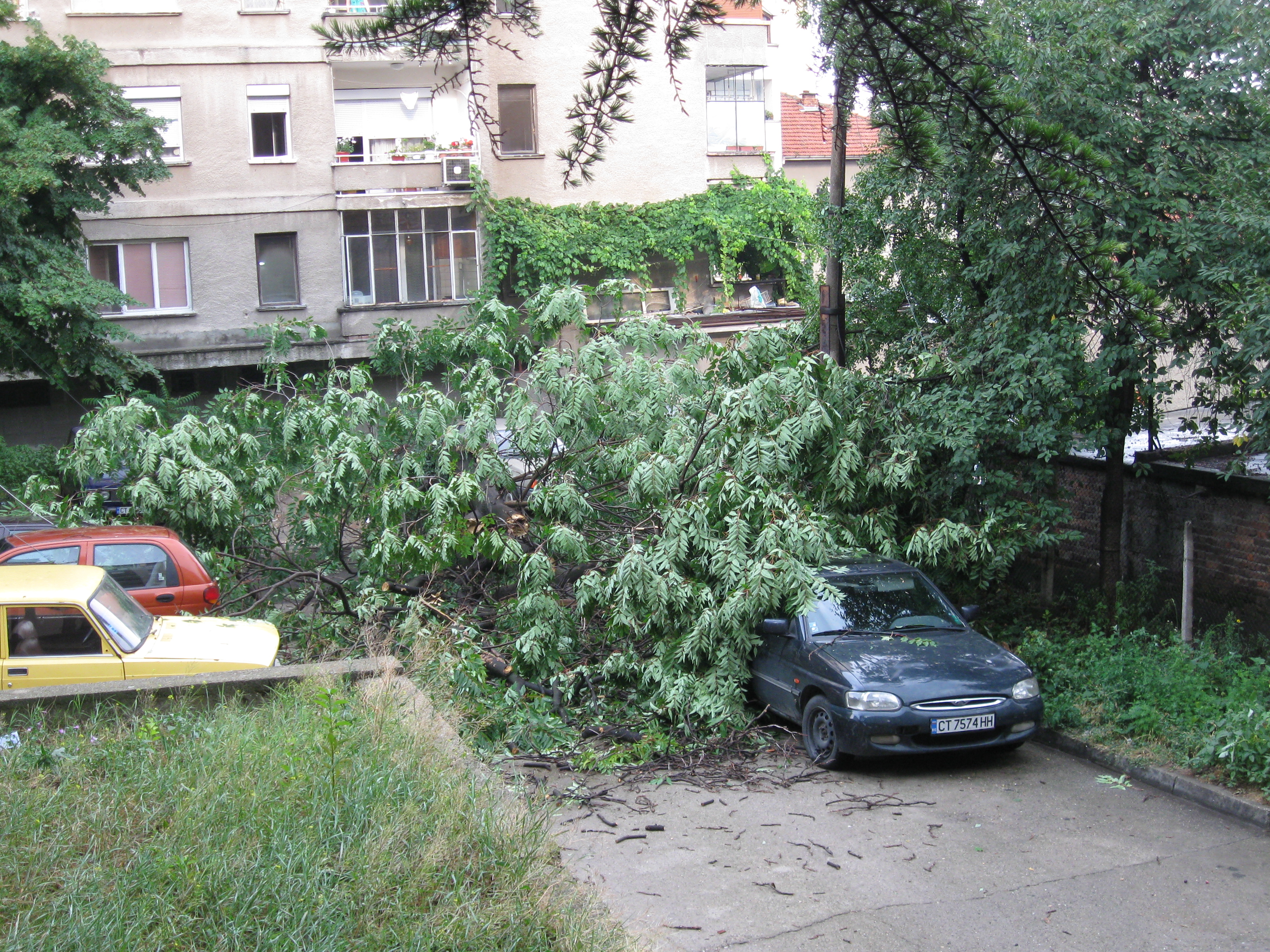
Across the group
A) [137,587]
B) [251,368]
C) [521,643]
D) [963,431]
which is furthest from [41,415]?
[963,431]

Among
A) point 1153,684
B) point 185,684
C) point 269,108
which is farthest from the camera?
point 269,108

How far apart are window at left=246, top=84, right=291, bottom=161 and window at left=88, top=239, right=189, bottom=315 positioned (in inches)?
102

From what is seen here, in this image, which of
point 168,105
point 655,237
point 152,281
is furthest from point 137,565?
point 655,237

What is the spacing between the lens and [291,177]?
22.5 meters

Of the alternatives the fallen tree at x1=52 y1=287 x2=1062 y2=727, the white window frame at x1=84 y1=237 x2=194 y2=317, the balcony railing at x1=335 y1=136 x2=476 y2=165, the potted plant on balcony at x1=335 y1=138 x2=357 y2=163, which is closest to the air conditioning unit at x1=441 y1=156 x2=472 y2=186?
the balcony railing at x1=335 y1=136 x2=476 y2=165

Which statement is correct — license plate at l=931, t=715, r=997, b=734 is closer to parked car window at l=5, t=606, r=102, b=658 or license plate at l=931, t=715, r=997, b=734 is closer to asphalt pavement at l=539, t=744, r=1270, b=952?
asphalt pavement at l=539, t=744, r=1270, b=952

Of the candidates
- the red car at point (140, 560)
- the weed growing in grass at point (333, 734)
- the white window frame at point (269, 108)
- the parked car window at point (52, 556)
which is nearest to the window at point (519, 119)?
the white window frame at point (269, 108)

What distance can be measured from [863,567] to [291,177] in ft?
58.7

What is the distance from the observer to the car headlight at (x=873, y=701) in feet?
24.6

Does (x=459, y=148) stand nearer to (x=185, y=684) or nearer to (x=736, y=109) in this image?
(x=736, y=109)

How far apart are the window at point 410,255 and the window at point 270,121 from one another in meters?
1.89

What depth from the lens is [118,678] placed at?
295 inches

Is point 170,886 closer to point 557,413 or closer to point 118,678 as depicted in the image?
point 118,678

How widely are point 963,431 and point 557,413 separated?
3.97 m
